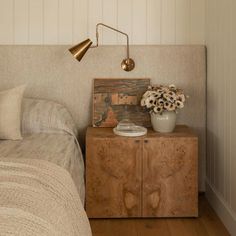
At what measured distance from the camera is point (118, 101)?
298 cm

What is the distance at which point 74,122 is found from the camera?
299 cm

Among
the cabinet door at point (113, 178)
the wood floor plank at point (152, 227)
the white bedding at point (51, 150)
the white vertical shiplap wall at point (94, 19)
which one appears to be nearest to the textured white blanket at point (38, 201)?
the white bedding at point (51, 150)

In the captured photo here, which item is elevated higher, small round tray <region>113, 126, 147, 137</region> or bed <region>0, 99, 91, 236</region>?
small round tray <region>113, 126, 147, 137</region>

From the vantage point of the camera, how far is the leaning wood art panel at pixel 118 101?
2969 mm

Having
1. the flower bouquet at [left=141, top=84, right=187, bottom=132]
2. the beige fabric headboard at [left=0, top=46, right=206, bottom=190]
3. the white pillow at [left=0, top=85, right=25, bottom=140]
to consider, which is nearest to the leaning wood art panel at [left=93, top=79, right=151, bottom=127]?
the beige fabric headboard at [left=0, top=46, right=206, bottom=190]

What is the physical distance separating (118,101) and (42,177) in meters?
1.39

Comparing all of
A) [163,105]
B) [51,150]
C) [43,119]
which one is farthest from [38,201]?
[163,105]

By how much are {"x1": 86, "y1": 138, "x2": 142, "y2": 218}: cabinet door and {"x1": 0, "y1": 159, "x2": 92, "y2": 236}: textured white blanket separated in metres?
0.68

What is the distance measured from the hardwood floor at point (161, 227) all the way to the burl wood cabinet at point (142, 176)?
0.15 ft

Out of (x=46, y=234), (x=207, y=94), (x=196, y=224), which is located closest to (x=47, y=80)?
(x=207, y=94)

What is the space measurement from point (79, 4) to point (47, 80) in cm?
63

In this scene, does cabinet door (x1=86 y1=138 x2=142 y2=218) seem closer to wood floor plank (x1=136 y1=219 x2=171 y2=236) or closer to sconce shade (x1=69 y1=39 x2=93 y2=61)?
wood floor plank (x1=136 y1=219 x2=171 y2=236)

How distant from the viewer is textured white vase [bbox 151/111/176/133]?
106 inches

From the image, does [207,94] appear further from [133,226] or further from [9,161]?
[9,161]
